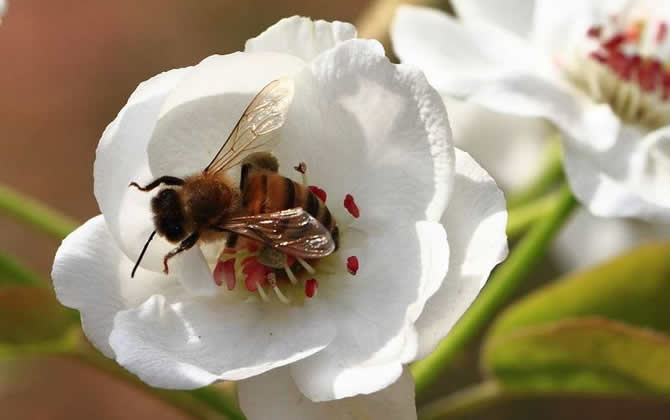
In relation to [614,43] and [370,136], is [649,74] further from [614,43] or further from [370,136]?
[370,136]

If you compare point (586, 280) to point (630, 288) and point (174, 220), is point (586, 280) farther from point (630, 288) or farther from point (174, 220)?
point (174, 220)

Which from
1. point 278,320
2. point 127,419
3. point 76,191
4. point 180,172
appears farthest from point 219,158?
point 76,191

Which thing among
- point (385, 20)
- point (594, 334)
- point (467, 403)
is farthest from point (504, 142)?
point (594, 334)

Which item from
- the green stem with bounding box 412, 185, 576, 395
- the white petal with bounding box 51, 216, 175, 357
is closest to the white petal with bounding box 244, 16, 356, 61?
the white petal with bounding box 51, 216, 175, 357

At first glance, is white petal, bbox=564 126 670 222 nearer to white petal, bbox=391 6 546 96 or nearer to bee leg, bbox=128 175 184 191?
white petal, bbox=391 6 546 96

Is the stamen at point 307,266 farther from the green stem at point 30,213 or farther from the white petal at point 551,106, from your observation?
the green stem at point 30,213

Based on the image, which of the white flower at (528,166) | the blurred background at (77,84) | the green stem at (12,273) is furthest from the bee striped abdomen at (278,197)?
the blurred background at (77,84)
